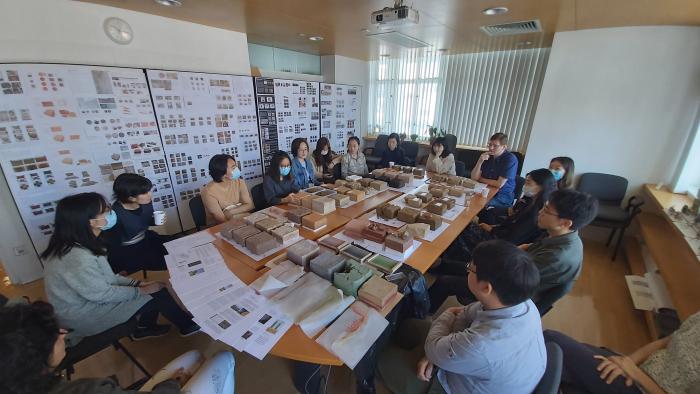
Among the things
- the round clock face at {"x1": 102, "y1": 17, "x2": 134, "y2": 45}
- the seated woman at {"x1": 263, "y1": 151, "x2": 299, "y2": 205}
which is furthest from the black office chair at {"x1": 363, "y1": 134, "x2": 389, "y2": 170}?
the round clock face at {"x1": 102, "y1": 17, "x2": 134, "y2": 45}

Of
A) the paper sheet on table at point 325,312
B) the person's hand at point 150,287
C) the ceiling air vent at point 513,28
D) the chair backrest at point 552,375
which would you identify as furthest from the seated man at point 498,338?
the ceiling air vent at point 513,28

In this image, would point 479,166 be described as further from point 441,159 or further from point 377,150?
point 377,150

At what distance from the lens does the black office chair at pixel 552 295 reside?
1.46m

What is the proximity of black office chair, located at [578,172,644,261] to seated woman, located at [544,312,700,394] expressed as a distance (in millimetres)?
2346

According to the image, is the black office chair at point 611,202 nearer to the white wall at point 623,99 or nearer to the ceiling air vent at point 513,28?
the white wall at point 623,99

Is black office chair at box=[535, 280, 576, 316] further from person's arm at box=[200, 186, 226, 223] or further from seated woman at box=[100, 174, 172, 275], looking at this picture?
seated woman at box=[100, 174, 172, 275]

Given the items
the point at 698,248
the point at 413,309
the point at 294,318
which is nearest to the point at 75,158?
the point at 294,318

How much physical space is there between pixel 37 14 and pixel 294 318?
137 inches

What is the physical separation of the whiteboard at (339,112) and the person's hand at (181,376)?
4518 mm

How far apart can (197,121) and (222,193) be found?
4.82ft

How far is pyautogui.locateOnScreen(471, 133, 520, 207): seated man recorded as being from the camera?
3.07 metres

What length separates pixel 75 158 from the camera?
2.63m

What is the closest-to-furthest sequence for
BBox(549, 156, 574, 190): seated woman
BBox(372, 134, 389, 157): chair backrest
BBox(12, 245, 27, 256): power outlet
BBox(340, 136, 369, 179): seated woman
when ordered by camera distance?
1. BBox(12, 245, 27, 256): power outlet
2. BBox(549, 156, 574, 190): seated woman
3. BBox(340, 136, 369, 179): seated woman
4. BBox(372, 134, 389, 157): chair backrest

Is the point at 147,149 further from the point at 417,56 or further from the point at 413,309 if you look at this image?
the point at 417,56
